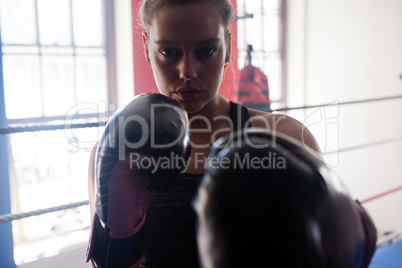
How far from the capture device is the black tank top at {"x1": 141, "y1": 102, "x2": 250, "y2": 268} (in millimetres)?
824

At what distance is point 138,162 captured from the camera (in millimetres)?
619

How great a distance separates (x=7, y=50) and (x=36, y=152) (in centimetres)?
69

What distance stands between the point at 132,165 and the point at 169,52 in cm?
28

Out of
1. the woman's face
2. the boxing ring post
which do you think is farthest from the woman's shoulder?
the boxing ring post

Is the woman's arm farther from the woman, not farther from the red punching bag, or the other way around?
the red punching bag

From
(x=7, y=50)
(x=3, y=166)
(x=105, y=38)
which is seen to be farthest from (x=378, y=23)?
(x=3, y=166)

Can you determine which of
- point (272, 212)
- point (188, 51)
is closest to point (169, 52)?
point (188, 51)

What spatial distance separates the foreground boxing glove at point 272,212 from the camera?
33 cm

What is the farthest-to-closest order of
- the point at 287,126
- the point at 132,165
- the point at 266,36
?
the point at 266,36 → the point at 287,126 → the point at 132,165

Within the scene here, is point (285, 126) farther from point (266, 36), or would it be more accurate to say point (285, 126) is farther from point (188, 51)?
point (266, 36)

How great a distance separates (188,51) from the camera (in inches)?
30.2

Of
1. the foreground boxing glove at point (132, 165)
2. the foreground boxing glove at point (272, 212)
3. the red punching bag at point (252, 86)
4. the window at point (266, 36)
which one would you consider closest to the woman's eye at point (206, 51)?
the foreground boxing glove at point (132, 165)

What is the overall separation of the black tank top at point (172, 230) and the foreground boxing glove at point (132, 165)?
18 centimetres

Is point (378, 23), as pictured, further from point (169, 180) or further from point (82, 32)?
point (169, 180)
